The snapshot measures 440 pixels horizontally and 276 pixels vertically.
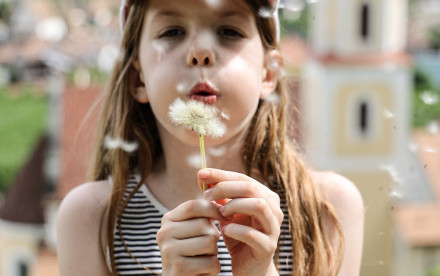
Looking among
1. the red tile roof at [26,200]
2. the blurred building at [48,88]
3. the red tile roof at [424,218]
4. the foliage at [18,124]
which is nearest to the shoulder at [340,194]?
the blurred building at [48,88]

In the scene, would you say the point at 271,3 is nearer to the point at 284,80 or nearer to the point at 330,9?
the point at 284,80

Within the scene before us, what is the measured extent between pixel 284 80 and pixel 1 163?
16.5 metres

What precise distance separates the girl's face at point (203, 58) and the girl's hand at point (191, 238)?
12 cm

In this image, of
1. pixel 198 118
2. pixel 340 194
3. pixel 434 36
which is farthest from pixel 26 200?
pixel 434 36

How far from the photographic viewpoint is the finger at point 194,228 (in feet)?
1.86

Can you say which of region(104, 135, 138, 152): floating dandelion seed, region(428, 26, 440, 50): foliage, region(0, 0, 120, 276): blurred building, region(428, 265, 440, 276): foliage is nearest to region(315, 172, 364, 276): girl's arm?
region(104, 135, 138, 152): floating dandelion seed

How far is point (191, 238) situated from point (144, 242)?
0.22 metres

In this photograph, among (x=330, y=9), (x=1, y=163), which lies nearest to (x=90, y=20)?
(x=1, y=163)

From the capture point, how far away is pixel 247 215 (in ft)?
1.94

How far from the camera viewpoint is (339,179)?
79 cm

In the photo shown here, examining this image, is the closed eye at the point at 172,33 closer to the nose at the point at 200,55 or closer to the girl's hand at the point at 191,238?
the nose at the point at 200,55

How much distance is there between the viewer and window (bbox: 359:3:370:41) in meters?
9.44

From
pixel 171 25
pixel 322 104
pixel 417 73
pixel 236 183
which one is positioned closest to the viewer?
pixel 236 183

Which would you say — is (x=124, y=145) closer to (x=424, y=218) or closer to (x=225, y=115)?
(x=225, y=115)
